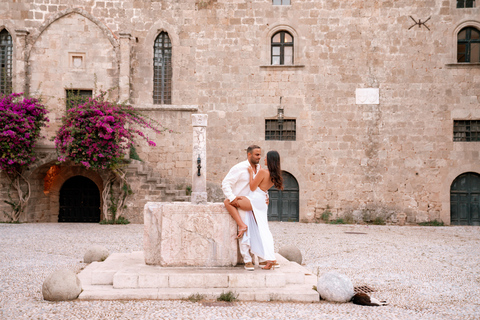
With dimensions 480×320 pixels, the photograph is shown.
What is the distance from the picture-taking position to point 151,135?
50.7 feet

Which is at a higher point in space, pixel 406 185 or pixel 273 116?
pixel 273 116

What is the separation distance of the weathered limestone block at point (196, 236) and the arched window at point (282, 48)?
1031cm

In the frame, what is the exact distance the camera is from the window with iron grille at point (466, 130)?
15320mm

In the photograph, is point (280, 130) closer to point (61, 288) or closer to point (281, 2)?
point (281, 2)

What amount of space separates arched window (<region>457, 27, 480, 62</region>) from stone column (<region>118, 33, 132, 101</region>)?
1093 cm

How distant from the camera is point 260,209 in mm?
6344

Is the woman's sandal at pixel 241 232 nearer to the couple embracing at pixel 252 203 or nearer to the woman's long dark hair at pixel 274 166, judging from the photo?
the couple embracing at pixel 252 203

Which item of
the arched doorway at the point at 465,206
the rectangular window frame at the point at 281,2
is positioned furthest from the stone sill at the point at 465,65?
the rectangular window frame at the point at 281,2

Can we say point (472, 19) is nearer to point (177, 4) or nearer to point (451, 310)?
point (177, 4)

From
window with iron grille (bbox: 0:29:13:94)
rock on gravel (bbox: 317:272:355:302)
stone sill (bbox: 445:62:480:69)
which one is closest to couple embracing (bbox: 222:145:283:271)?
rock on gravel (bbox: 317:272:355:302)

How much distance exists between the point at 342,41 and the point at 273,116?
337cm

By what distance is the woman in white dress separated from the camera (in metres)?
6.19

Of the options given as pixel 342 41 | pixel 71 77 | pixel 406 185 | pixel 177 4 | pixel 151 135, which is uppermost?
pixel 177 4

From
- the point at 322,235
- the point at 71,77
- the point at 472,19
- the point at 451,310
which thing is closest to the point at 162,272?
the point at 451,310
